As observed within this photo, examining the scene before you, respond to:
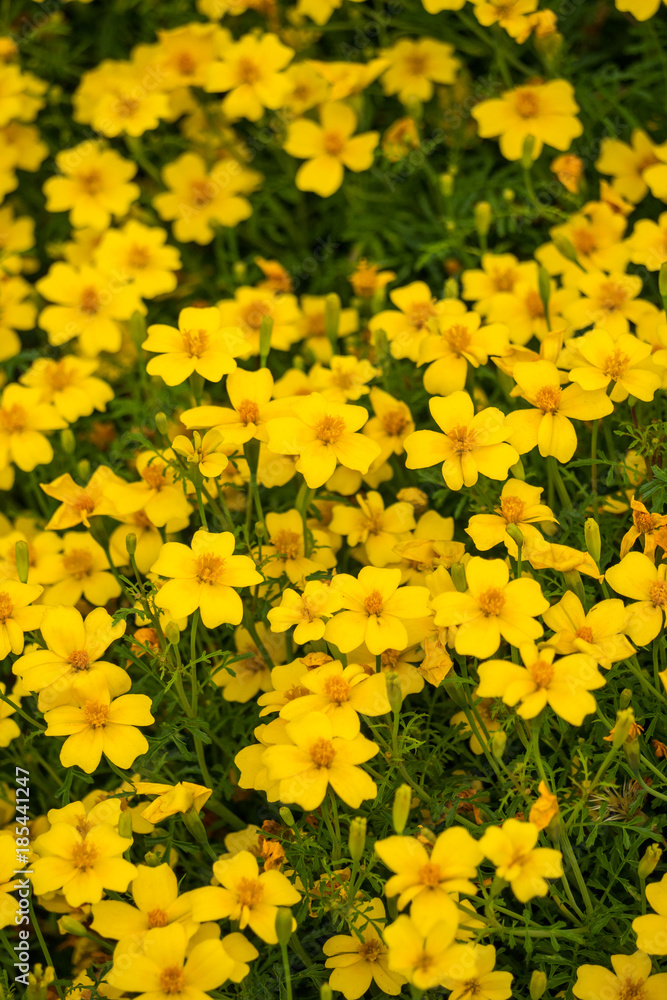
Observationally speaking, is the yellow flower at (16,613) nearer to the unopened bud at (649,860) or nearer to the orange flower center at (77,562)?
the orange flower center at (77,562)

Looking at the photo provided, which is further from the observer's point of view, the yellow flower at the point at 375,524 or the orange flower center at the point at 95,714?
the yellow flower at the point at 375,524

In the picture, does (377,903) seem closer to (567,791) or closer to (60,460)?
(567,791)

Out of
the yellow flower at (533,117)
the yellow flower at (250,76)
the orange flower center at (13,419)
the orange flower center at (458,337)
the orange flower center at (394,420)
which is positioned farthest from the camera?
the yellow flower at (250,76)

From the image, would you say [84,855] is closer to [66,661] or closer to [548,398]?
[66,661]

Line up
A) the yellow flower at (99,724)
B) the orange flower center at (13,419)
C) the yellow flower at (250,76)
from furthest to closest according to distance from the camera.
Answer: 1. the yellow flower at (250,76)
2. the orange flower center at (13,419)
3. the yellow flower at (99,724)

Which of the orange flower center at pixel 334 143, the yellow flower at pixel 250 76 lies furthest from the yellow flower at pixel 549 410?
the yellow flower at pixel 250 76

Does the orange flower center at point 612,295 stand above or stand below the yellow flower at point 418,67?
below

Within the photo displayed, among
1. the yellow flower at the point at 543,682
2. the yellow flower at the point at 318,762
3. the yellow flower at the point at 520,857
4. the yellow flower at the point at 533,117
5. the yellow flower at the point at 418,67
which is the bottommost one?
the yellow flower at the point at 520,857
